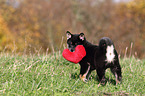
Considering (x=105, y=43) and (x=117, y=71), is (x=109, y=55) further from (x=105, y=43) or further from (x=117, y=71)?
(x=117, y=71)

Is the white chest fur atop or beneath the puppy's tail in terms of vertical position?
beneath

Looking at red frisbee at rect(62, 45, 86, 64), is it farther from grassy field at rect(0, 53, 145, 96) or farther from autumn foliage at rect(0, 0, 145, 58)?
autumn foliage at rect(0, 0, 145, 58)

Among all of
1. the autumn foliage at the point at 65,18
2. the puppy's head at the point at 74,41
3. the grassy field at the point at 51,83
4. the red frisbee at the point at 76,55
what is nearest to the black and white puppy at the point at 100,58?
the puppy's head at the point at 74,41

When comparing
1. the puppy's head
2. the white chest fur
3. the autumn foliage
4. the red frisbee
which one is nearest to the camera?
A: the white chest fur

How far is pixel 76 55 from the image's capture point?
15.1 feet

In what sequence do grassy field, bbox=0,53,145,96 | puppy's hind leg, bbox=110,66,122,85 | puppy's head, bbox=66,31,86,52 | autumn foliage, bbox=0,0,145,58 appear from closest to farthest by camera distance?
grassy field, bbox=0,53,145,96
puppy's hind leg, bbox=110,66,122,85
puppy's head, bbox=66,31,86,52
autumn foliage, bbox=0,0,145,58

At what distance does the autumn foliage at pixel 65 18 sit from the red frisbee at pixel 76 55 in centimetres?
1613

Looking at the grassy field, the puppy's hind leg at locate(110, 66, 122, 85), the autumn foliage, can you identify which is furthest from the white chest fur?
the autumn foliage

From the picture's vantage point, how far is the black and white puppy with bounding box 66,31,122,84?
4.21 meters

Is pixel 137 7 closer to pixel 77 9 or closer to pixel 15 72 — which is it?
pixel 77 9

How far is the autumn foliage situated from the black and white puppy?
15955 millimetres

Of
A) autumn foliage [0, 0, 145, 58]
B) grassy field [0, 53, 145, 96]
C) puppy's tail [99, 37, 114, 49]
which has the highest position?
autumn foliage [0, 0, 145, 58]

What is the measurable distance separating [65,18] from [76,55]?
22.5m

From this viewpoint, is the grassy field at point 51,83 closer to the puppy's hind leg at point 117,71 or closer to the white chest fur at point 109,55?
the puppy's hind leg at point 117,71
